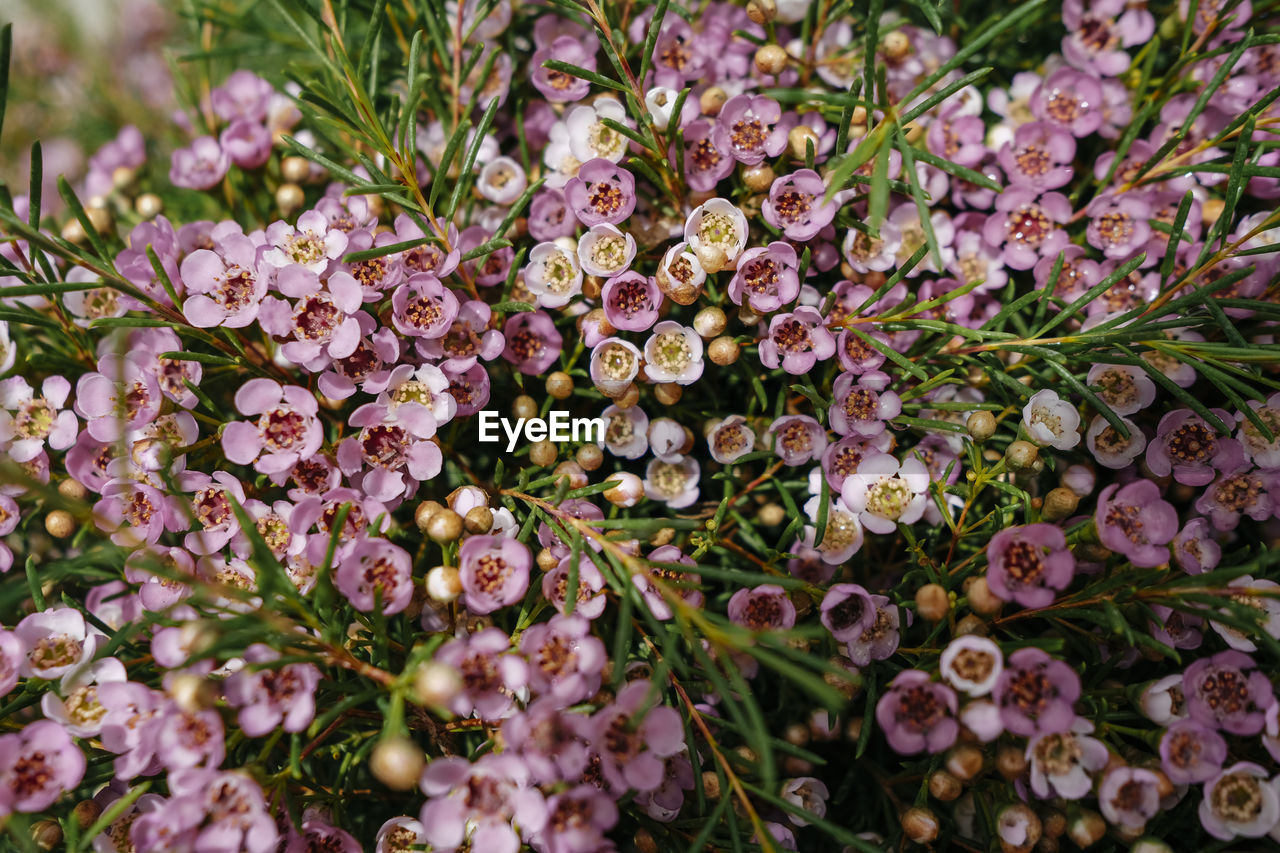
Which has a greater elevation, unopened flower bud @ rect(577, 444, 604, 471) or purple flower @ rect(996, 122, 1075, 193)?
purple flower @ rect(996, 122, 1075, 193)

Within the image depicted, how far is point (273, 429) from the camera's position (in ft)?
3.83

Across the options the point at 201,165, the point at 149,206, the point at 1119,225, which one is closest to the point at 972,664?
the point at 1119,225

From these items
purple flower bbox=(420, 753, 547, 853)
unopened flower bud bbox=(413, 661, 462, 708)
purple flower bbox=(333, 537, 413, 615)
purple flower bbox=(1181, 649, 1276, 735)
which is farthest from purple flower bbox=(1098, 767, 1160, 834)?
purple flower bbox=(333, 537, 413, 615)

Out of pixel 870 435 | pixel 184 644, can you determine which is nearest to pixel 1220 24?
pixel 870 435

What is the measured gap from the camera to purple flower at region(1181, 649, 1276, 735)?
1.04 m

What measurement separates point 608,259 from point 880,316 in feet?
1.39

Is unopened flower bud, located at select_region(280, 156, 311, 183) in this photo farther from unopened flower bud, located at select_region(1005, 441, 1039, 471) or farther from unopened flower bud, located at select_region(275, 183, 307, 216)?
unopened flower bud, located at select_region(1005, 441, 1039, 471)

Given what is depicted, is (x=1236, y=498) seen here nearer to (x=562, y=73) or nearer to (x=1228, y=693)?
(x=1228, y=693)

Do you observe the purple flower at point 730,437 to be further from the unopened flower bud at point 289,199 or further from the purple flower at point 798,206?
the unopened flower bud at point 289,199

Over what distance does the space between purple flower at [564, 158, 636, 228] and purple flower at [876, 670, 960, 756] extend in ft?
2.51

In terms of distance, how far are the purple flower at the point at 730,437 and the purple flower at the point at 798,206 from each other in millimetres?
304

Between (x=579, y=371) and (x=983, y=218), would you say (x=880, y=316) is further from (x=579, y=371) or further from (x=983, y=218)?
(x=579, y=371)

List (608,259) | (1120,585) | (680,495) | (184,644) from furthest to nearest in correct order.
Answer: (680,495) < (608,259) < (1120,585) < (184,644)

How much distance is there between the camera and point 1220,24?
1.37 meters
